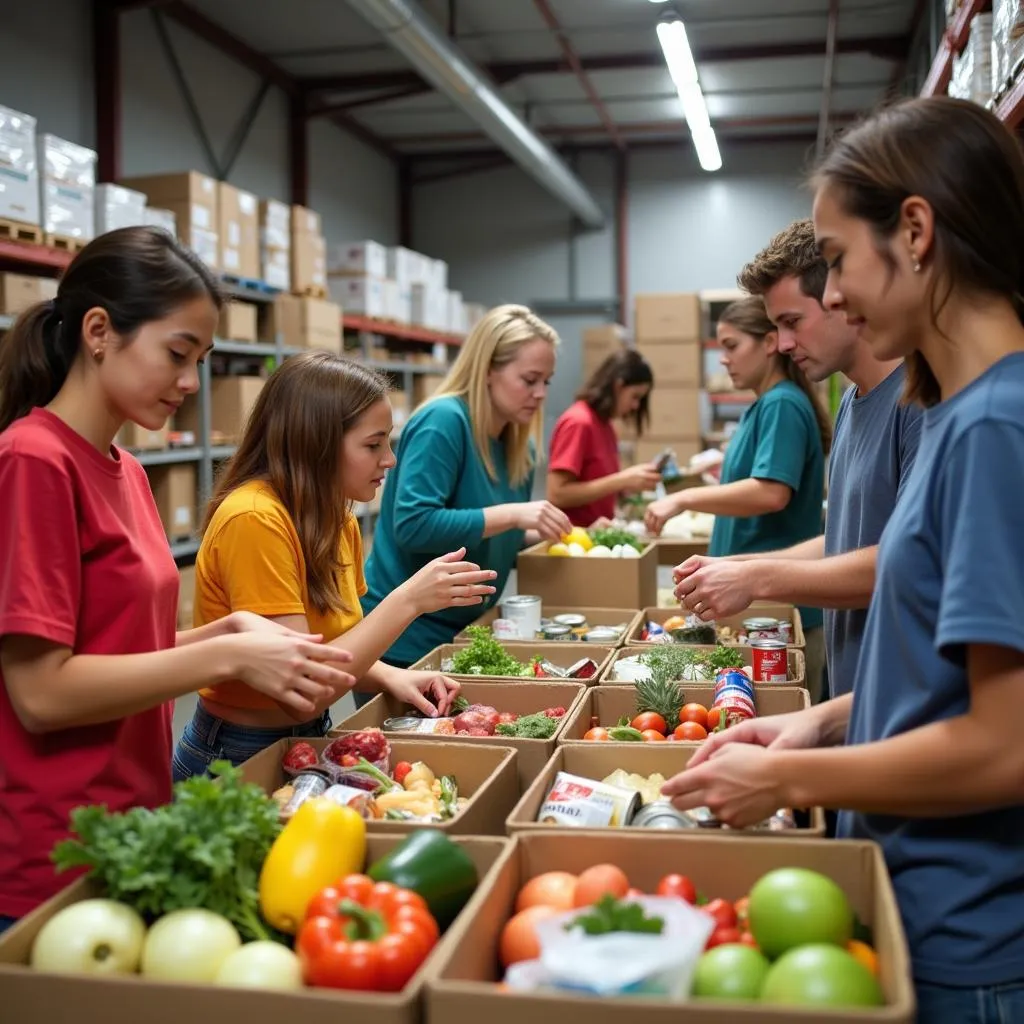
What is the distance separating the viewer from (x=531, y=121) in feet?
43.4

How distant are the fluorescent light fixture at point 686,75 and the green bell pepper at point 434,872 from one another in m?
7.11

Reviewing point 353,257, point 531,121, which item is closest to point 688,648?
point 353,257

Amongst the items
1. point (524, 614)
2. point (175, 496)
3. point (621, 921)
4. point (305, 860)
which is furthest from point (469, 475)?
point (175, 496)

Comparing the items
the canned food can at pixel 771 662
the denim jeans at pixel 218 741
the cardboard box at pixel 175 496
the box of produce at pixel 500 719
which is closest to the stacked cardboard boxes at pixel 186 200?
the cardboard box at pixel 175 496

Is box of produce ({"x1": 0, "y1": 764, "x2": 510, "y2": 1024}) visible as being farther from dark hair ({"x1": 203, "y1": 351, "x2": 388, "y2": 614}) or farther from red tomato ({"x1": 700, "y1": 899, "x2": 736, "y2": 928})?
dark hair ({"x1": 203, "y1": 351, "x2": 388, "y2": 614})

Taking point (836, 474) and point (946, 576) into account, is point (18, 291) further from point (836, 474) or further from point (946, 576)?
point (946, 576)

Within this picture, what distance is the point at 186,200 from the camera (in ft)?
23.8

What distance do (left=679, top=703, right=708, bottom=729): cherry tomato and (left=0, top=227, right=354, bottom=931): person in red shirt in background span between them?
0.88 metres

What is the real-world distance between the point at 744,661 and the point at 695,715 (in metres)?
0.66

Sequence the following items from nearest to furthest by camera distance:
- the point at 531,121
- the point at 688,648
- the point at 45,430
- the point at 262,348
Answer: the point at 45,430 < the point at 688,648 < the point at 262,348 < the point at 531,121

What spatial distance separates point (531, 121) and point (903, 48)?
14.5 ft

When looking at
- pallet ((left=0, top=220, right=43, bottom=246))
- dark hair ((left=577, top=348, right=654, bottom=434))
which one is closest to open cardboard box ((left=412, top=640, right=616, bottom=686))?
dark hair ((left=577, top=348, right=654, bottom=434))

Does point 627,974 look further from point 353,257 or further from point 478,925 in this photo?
point 353,257

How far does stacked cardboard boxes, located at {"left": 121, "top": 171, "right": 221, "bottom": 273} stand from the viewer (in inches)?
285
